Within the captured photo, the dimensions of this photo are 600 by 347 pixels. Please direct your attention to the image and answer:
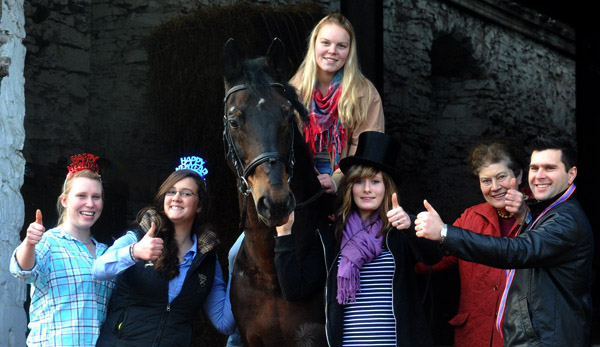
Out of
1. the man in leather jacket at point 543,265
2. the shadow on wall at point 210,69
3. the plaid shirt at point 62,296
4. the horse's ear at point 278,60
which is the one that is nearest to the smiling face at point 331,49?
the horse's ear at point 278,60

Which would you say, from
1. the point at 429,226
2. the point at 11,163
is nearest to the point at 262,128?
the point at 429,226

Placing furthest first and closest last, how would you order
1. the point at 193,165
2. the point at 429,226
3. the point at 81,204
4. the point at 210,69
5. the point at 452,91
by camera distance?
the point at 452,91, the point at 210,69, the point at 193,165, the point at 81,204, the point at 429,226

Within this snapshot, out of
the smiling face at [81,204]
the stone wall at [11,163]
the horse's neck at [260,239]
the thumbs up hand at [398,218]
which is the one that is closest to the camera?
the thumbs up hand at [398,218]

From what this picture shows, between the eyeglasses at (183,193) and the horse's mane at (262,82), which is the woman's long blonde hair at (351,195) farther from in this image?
the eyeglasses at (183,193)

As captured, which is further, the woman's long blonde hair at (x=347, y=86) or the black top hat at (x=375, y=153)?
the woman's long blonde hair at (x=347, y=86)

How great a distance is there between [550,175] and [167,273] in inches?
66.2

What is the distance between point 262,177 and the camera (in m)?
2.82

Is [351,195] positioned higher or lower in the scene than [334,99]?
lower

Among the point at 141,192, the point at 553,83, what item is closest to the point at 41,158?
the point at 141,192

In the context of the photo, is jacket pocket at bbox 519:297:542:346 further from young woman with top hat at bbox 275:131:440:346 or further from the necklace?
the necklace

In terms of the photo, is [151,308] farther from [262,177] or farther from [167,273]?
[262,177]

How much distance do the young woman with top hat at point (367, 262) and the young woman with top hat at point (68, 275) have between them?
0.90 metres

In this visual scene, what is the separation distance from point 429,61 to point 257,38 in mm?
3804

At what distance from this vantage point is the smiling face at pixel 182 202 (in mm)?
3373
